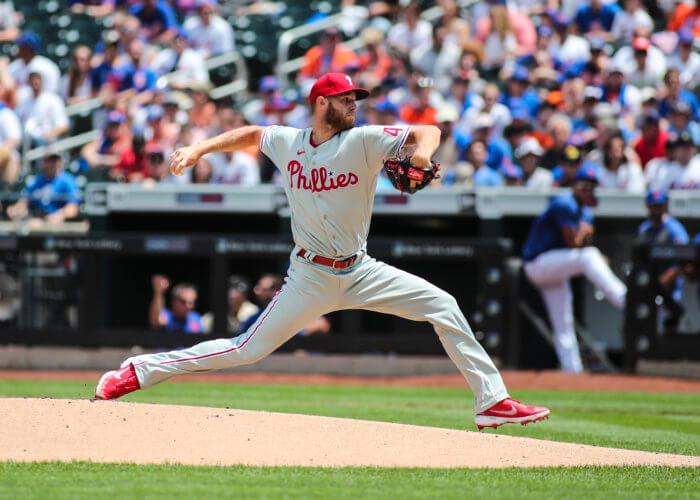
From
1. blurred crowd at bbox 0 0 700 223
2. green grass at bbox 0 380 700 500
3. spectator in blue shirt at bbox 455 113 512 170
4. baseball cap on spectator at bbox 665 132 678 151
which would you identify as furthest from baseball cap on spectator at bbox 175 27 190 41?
green grass at bbox 0 380 700 500

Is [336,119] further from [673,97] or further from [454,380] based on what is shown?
[673,97]

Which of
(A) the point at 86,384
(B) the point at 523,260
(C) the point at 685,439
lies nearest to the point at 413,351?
(B) the point at 523,260

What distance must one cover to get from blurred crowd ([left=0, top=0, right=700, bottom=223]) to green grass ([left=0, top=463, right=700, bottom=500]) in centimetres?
654

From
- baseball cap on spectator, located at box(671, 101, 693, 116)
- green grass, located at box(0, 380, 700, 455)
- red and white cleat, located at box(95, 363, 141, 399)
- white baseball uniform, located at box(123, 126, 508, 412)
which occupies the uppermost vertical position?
baseball cap on spectator, located at box(671, 101, 693, 116)

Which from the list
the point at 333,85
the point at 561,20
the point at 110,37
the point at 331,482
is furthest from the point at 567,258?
the point at 110,37

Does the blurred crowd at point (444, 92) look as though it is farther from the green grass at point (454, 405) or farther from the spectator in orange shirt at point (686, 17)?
the green grass at point (454, 405)

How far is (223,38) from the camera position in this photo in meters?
15.3

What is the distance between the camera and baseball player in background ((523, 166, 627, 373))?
10.9 meters

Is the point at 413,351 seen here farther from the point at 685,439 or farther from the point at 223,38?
the point at 223,38

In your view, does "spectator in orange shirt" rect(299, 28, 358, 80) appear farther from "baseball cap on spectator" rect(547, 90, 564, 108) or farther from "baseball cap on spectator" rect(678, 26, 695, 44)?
"baseball cap on spectator" rect(678, 26, 695, 44)

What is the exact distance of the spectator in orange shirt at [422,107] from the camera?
41.6ft

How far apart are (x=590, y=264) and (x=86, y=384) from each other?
16.4ft

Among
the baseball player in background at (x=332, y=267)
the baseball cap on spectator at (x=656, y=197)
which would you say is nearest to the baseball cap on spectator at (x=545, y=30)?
the baseball cap on spectator at (x=656, y=197)

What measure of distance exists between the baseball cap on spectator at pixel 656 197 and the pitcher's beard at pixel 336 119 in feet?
19.3
